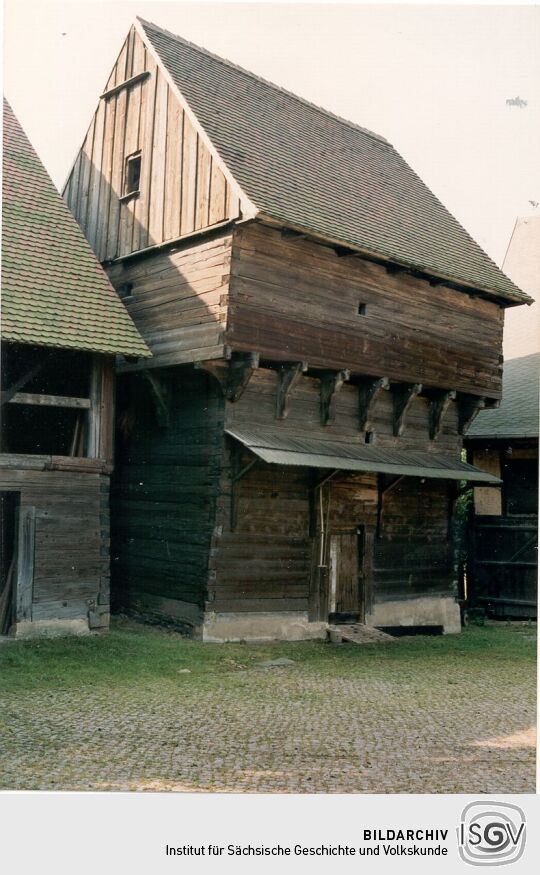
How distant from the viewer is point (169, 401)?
17.0 m

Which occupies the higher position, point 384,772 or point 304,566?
point 304,566

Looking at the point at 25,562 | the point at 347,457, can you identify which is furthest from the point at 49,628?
the point at 347,457

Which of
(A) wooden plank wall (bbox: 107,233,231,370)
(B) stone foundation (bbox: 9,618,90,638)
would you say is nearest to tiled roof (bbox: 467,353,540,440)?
(A) wooden plank wall (bbox: 107,233,231,370)

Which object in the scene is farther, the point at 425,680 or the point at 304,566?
the point at 304,566

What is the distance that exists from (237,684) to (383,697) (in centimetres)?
208

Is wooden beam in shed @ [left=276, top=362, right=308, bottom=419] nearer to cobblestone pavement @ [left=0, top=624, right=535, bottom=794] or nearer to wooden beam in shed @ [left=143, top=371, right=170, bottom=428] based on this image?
wooden beam in shed @ [left=143, top=371, right=170, bottom=428]

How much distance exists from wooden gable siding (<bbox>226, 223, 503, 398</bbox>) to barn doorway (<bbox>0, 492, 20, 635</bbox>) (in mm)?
4665

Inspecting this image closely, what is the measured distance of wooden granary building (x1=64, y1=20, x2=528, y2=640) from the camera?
15625 mm

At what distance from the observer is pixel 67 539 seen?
14766 mm

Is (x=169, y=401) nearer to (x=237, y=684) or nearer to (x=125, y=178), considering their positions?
(x=125, y=178)

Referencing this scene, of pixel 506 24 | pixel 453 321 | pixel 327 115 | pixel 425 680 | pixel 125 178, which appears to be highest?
pixel 327 115

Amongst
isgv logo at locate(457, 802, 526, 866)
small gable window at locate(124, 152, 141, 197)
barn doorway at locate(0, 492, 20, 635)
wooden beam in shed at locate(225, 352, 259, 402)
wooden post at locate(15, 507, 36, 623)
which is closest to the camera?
isgv logo at locate(457, 802, 526, 866)

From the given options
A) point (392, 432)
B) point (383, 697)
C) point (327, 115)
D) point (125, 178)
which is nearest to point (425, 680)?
point (383, 697)

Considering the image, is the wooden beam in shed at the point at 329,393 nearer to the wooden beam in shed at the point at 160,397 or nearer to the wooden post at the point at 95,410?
the wooden beam in shed at the point at 160,397
